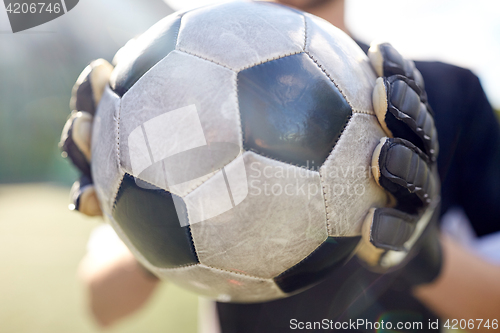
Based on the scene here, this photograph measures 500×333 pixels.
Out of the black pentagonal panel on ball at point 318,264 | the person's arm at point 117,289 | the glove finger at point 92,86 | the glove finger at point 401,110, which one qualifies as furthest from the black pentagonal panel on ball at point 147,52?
the person's arm at point 117,289

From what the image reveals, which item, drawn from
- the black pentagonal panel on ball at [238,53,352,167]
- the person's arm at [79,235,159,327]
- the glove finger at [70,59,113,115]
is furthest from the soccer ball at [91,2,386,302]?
the person's arm at [79,235,159,327]

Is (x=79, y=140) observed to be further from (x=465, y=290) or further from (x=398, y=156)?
(x=465, y=290)

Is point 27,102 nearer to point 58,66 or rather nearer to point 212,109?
point 58,66

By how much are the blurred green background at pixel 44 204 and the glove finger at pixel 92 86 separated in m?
1.49

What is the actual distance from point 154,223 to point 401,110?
89cm

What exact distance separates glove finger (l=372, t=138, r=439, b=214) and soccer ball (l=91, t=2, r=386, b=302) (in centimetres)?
4

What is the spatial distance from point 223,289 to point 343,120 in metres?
0.71

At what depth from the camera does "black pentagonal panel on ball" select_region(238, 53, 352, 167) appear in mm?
907

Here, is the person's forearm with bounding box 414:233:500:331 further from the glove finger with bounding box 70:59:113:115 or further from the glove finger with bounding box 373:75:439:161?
the glove finger with bounding box 70:59:113:115

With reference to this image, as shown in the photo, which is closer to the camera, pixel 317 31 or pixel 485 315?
pixel 317 31

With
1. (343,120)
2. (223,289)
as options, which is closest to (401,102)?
(343,120)

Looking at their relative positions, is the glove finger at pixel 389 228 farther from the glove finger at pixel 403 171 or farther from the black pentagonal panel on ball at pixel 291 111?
the black pentagonal panel on ball at pixel 291 111

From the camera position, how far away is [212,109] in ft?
2.98

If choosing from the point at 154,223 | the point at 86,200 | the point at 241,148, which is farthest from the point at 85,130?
the point at 241,148
